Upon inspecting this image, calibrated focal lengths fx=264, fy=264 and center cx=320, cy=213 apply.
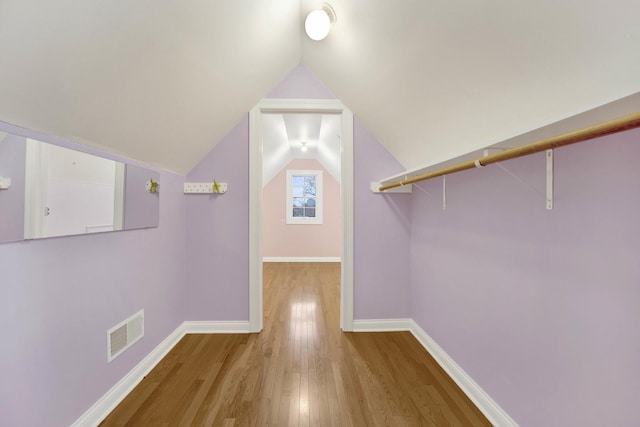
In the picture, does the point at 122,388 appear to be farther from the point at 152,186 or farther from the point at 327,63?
the point at 327,63

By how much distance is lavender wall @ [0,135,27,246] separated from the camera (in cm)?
86

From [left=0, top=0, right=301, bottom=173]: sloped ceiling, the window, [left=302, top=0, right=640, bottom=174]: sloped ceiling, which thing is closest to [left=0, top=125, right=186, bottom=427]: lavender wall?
[left=0, top=0, right=301, bottom=173]: sloped ceiling

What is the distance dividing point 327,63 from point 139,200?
1.55 meters

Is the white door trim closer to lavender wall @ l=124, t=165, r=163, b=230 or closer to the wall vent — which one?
lavender wall @ l=124, t=165, r=163, b=230

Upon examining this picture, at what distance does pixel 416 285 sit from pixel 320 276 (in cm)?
222

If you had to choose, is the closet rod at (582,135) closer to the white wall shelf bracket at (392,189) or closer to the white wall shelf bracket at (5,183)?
the white wall shelf bracket at (392,189)

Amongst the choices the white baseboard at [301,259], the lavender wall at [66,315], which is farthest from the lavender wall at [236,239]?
the white baseboard at [301,259]

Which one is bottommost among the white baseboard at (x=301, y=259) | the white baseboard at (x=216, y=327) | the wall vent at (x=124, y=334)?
the white baseboard at (x=216, y=327)

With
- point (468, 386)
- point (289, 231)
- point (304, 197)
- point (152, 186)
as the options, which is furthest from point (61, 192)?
point (304, 197)

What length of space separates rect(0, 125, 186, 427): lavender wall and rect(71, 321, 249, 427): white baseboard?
40 millimetres

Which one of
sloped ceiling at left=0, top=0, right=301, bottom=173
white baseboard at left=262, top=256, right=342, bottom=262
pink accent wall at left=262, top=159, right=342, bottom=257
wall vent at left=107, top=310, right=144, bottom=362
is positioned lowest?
white baseboard at left=262, top=256, right=342, bottom=262

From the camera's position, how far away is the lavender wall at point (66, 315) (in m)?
0.92

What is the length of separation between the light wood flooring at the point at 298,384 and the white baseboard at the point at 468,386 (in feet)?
0.13

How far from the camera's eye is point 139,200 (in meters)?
1.58
